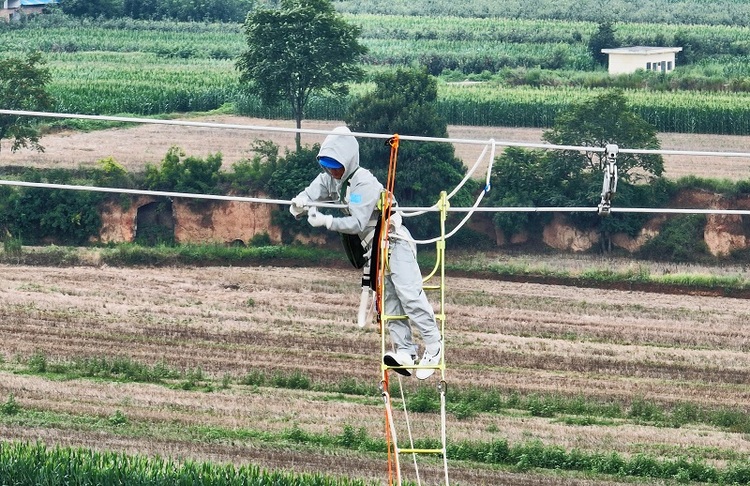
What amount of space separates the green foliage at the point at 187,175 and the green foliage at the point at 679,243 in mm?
11673

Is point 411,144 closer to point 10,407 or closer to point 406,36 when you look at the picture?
point 10,407

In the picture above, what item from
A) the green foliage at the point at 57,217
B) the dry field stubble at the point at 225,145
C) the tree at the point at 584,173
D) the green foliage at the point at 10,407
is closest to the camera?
the green foliage at the point at 10,407

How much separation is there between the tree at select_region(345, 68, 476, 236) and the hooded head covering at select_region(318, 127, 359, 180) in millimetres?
25902

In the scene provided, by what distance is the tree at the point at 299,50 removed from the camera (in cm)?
4356

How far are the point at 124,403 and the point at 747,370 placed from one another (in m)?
12.2

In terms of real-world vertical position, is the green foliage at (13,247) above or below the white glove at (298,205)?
below

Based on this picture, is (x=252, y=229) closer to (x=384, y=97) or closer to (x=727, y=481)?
(x=384, y=97)

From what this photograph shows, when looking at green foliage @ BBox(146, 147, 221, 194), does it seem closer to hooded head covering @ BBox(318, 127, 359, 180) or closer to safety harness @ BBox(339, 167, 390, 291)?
safety harness @ BBox(339, 167, 390, 291)

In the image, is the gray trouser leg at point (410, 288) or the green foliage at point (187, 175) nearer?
the gray trouser leg at point (410, 288)

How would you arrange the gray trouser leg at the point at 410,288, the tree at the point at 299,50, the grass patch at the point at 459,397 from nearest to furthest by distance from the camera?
the gray trouser leg at the point at 410,288
the grass patch at the point at 459,397
the tree at the point at 299,50

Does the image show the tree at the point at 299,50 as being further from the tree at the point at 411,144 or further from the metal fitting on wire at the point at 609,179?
the metal fitting on wire at the point at 609,179

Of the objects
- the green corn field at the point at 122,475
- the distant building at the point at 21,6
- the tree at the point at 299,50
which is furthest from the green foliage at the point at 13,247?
the distant building at the point at 21,6

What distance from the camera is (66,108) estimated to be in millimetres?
49750

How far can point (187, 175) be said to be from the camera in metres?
40.5
